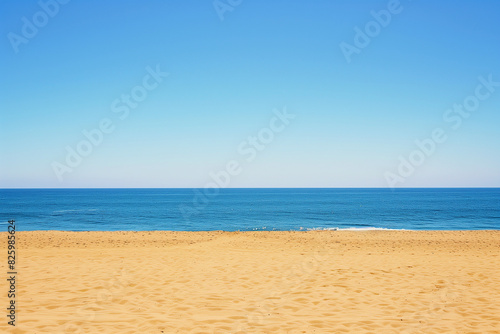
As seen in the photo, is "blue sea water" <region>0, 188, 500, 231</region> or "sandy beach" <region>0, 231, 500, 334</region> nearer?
"sandy beach" <region>0, 231, 500, 334</region>

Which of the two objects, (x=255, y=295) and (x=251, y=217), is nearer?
(x=255, y=295)

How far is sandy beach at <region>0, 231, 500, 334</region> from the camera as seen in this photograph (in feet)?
19.4

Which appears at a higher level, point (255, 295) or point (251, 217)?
point (251, 217)

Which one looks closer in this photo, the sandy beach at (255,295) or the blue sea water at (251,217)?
the sandy beach at (255,295)

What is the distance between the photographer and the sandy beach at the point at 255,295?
591 centimetres

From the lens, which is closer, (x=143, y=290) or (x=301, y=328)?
(x=301, y=328)

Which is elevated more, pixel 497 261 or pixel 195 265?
pixel 497 261

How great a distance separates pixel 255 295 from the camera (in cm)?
772

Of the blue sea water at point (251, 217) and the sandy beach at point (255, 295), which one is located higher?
the blue sea water at point (251, 217)

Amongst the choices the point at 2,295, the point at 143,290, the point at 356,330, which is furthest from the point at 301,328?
the point at 2,295

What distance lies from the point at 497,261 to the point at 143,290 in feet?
42.7

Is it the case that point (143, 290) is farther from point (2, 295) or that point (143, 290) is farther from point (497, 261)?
point (497, 261)

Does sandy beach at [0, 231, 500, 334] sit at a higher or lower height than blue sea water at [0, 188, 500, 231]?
lower

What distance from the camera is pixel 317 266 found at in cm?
1095
